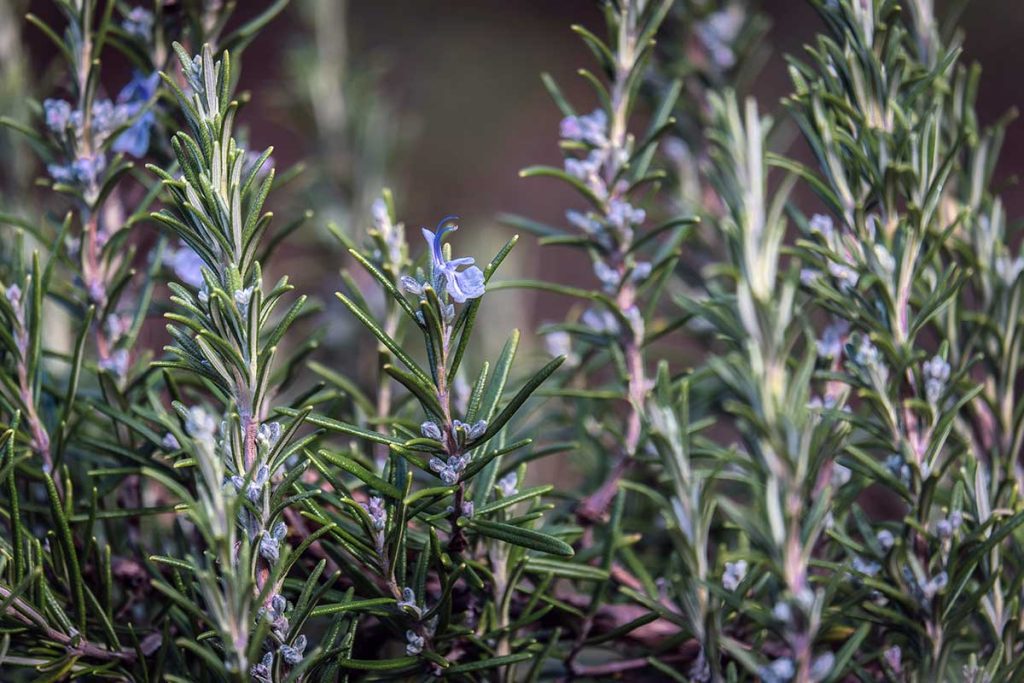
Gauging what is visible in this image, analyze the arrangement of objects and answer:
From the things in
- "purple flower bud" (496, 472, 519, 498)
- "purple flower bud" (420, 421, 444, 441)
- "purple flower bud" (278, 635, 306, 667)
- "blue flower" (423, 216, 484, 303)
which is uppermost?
"blue flower" (423, 216, 484, 303)

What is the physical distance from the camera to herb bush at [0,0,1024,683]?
47 centimetres

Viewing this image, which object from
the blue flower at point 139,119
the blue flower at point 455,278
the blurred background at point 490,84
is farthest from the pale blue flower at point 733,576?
the blurred background at point 490,84

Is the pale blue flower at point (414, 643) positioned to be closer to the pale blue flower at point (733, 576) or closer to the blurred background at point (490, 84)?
the pale blue flower at point (733, 576)

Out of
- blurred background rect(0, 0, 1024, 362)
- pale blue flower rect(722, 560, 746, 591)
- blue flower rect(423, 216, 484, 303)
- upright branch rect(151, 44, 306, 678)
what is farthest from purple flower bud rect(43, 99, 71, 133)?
blurred background rect(0, 0, 1024, 362)

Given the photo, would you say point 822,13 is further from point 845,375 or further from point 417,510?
point 417,510

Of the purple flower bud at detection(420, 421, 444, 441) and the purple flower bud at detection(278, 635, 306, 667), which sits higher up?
the purple flower bud at detection(420, 421, 444, 441)

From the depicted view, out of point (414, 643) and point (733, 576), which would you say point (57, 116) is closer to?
point (414, 643)

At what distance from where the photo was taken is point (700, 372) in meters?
0.64

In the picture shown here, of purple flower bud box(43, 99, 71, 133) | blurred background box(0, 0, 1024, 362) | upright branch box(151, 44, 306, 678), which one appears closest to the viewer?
upright branch box(151, 44, 306, 678)

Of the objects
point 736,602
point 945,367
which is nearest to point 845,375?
point 945,367

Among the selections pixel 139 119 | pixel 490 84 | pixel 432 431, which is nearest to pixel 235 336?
pixel 432 431

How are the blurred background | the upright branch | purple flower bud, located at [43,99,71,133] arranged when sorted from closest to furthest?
the upright branch < purple flower bud, located at [43,99,71,133] < the blurred background

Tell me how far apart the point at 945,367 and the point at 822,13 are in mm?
257

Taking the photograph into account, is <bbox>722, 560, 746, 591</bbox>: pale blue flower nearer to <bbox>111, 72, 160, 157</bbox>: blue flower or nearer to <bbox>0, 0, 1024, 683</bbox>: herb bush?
<bbox>0, 0, 1024, 683</bbox>: herb bush
